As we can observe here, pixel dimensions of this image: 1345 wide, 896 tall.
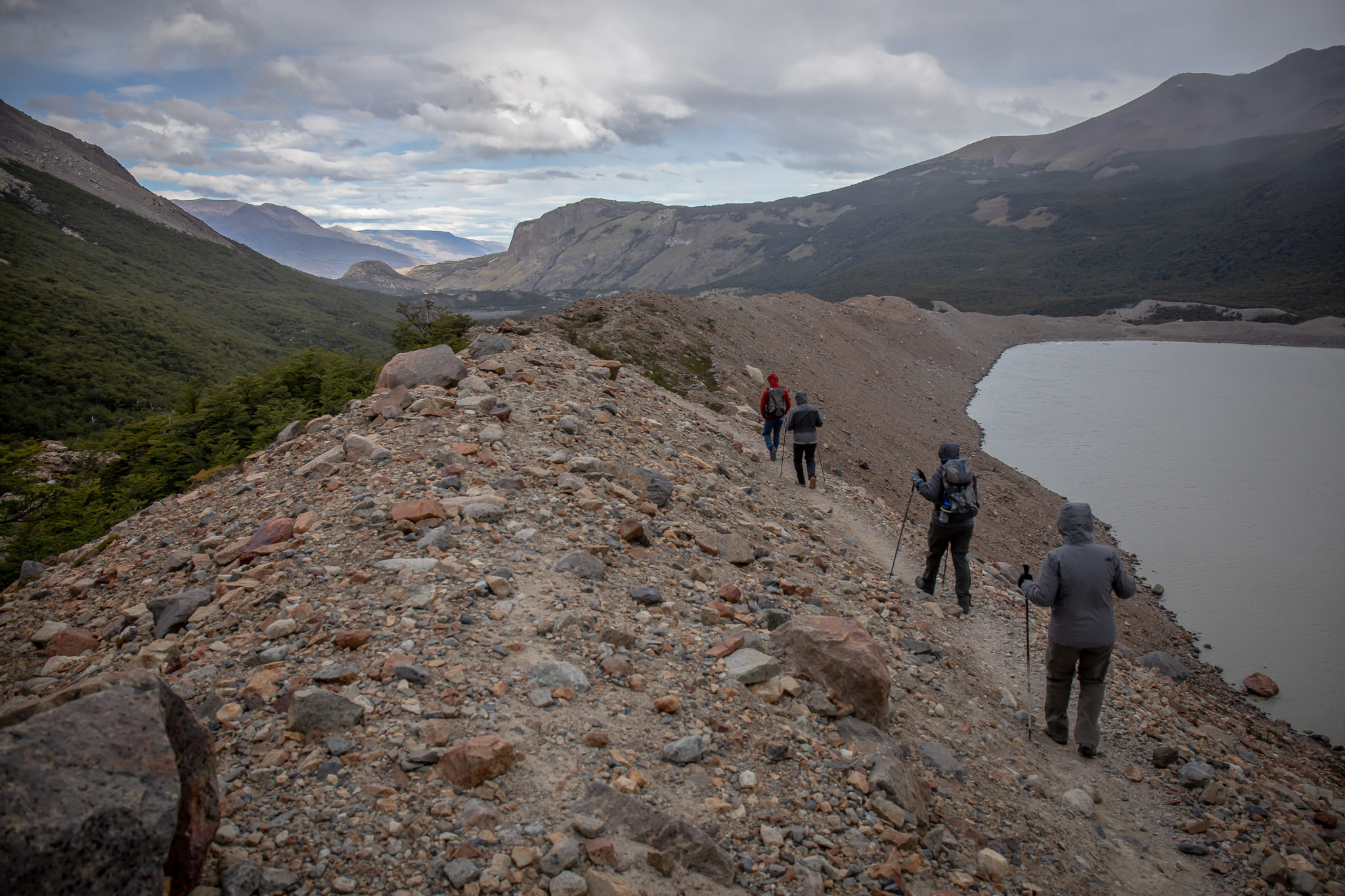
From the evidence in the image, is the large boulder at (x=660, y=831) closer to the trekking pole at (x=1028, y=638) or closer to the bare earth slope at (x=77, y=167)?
the trekking pole at (x=1028, y=638)

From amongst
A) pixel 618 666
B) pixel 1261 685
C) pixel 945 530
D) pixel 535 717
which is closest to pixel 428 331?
pixel 945 530

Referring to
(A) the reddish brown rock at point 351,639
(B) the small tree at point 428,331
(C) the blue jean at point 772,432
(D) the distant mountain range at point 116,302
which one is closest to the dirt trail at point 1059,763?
(A) the reddish brown rock at point 351,639

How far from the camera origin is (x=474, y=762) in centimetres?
403

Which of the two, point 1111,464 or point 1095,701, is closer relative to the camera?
point 1095,701

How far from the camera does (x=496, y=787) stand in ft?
13.2

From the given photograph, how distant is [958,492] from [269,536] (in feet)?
28.9

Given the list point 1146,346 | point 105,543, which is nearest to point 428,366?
point 105,543

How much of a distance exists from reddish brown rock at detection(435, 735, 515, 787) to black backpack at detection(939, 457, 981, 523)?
7.15 meters

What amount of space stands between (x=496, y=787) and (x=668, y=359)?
19680 mm

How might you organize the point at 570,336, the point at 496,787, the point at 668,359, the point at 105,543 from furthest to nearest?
the point at 668,359, the point at 570,336, the point at 105,543, the point at 496,787

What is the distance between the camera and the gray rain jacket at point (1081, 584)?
6.45 metres

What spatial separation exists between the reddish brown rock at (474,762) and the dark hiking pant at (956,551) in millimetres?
7279

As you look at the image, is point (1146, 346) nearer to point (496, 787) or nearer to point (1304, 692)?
point (1304, 692)

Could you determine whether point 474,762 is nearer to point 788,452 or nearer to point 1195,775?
point 1195,775
